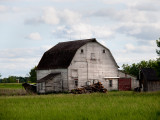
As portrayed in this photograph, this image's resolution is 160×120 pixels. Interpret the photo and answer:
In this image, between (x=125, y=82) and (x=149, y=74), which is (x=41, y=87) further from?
(x=149, y=74)

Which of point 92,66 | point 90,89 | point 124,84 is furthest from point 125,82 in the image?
point 90,89

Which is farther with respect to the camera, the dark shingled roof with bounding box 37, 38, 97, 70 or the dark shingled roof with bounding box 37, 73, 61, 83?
the dark shingled roof with bounding box 37, 38, 97, 70

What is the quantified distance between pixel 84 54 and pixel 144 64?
1669 inches

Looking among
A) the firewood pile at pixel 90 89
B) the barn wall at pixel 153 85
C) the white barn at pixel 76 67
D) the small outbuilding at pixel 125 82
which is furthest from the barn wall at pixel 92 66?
the barn wall at pixel 153 85

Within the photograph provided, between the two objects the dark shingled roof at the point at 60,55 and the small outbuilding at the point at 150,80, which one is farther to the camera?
the small outbuilding at the point at 150,80

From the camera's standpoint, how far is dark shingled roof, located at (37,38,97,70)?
142ft

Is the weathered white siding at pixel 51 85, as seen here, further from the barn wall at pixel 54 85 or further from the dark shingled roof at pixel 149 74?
the dark shingled roof at pixel 149 74

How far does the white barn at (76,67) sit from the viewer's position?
4266 cm

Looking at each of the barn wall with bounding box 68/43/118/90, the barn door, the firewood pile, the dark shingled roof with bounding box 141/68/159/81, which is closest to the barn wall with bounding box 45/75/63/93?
the barn wall with bounding box 68/43/118/90

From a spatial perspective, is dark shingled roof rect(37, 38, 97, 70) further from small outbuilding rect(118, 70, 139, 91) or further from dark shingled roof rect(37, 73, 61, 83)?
small outbuilding rect(118, 70, 139, 91)

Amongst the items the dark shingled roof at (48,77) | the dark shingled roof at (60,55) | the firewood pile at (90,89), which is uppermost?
the dark shingled roof at (60,55)

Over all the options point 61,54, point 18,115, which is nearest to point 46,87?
point 61,54

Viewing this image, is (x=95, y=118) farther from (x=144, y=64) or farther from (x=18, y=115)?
(x=144, y=64)

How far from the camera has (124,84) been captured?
160 feet
